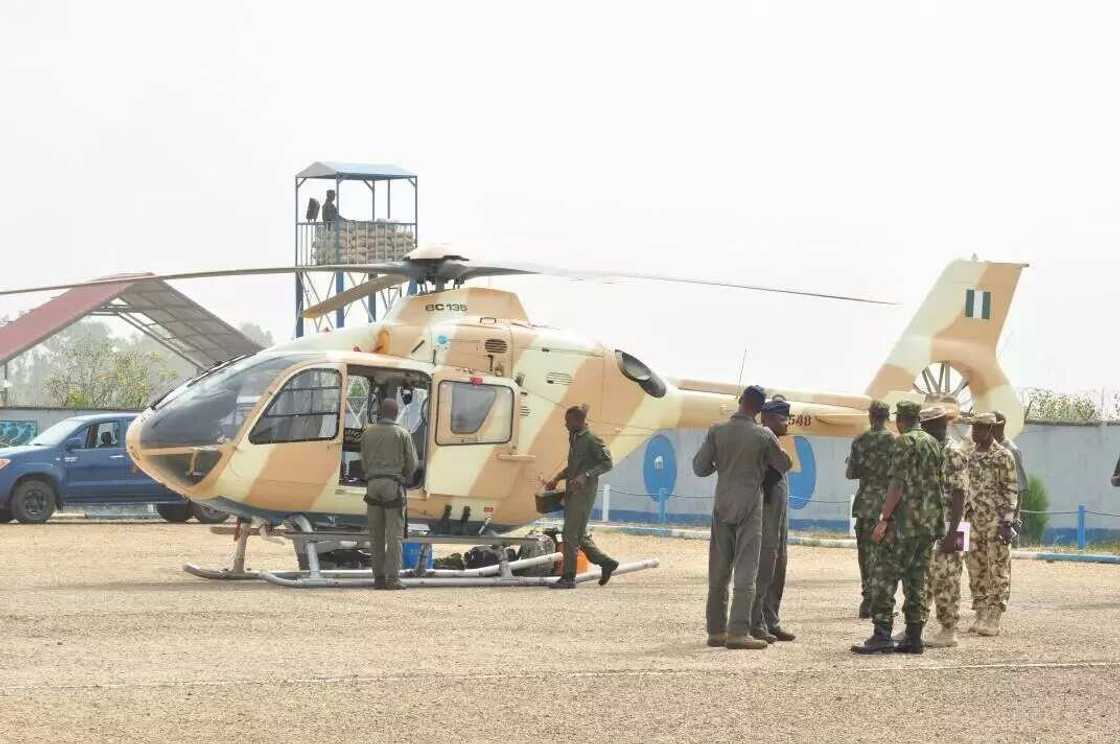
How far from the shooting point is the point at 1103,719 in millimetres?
10625

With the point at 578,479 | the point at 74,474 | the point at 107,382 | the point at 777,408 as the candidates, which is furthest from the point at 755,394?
the point at 107,382

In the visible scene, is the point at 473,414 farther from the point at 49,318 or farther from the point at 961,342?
the point at 49,318

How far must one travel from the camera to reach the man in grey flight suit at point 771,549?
14.1m

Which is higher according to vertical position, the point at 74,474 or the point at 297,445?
the point at 297,445

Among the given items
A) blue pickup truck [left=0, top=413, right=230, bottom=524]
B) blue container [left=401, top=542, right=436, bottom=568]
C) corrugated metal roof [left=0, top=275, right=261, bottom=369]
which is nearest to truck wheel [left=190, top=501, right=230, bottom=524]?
blue pickup truck [left=0, top=413, right=230, bottom=524]

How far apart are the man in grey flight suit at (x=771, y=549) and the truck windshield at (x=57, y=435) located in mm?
18397

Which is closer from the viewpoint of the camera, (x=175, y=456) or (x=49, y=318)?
(x=175, y=456)

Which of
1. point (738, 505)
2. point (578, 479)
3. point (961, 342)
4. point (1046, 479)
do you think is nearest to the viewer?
point (738, 505)

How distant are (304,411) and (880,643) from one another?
23.3 ft

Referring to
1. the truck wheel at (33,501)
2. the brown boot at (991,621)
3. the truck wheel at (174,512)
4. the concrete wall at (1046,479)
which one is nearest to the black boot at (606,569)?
the brown boot at (991,621)

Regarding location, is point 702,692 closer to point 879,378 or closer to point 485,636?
point 485,636

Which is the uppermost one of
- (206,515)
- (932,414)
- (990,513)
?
(932,414)

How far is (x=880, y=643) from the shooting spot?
1345 centimetres

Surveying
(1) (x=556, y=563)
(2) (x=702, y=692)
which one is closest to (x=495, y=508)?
(1) (x=556, y=563)
